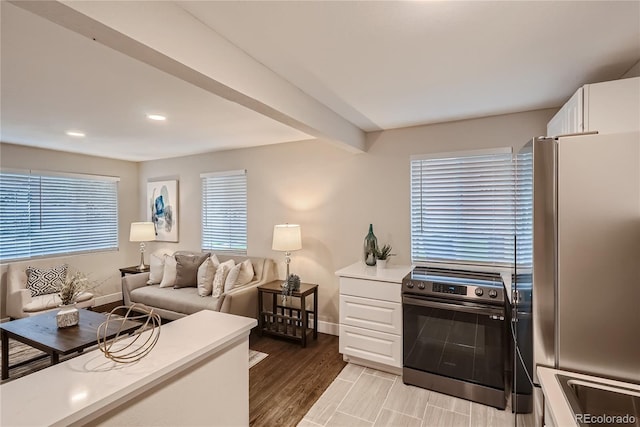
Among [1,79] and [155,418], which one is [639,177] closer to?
[155,418]

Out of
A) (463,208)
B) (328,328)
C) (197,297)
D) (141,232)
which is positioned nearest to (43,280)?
(141,232)

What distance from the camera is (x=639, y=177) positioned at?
1.24 m

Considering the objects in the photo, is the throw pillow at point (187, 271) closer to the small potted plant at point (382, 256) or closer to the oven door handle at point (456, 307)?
the small potted plant at point (382, 256)

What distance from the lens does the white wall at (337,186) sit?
302cm

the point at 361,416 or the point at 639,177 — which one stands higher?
the point at 639,177

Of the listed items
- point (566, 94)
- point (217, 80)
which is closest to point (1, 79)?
point (217, 80)

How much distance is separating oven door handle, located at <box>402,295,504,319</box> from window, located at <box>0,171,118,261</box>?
504 cm

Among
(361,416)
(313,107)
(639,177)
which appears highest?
(313,107)

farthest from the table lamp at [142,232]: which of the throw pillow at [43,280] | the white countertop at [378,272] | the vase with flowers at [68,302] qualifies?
the white countertop at [378,272]

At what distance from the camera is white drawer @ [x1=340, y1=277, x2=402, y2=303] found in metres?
2.70

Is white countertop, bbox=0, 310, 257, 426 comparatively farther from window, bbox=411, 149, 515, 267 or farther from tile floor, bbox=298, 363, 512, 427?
window, bbox=411, 149, 515, 267

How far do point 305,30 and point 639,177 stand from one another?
1.58 meters

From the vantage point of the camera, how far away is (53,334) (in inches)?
102

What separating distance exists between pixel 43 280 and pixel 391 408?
15.0 feet
